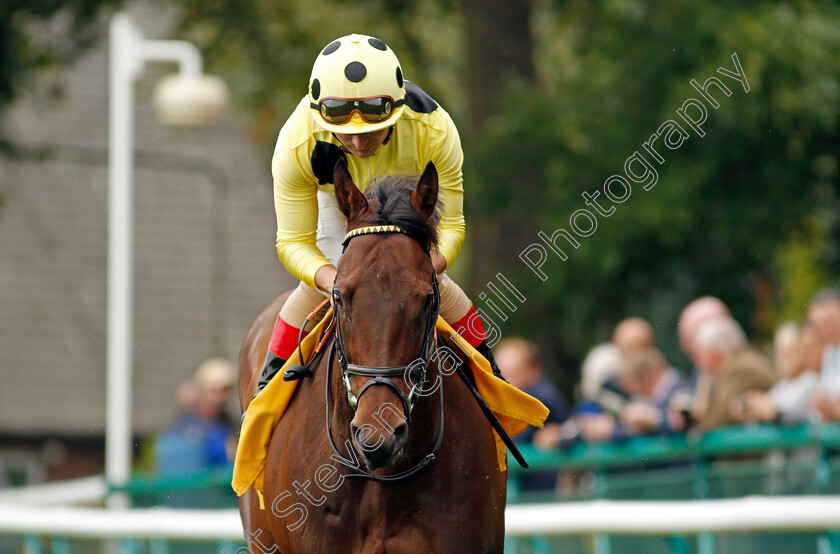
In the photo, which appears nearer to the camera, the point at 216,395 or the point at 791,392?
the point at 791,392

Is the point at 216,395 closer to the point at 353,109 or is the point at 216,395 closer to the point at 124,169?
the point at 124,169

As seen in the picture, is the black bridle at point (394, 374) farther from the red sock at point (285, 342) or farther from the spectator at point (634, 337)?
the spectator at point (634, 337)

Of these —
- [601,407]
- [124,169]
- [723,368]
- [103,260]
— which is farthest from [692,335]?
[103,260]

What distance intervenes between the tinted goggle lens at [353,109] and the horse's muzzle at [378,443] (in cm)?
142

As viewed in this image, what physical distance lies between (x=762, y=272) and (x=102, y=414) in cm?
1210

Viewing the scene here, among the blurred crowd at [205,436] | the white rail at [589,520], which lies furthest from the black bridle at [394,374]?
the blurred crowd at [205,436]

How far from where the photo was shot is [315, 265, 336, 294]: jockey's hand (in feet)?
16.9

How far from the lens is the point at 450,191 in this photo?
18.2ft

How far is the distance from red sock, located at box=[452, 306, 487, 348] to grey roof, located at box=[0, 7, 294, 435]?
1642 cm

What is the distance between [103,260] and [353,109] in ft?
58.0

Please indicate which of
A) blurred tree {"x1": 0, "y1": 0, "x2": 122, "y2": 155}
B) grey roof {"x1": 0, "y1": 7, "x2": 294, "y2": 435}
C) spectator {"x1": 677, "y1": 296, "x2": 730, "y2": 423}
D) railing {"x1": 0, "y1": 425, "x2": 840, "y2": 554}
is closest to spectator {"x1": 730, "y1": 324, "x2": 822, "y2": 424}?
railing {"x1": 0, "y1": 425, "x2": 840, "y2": 554}

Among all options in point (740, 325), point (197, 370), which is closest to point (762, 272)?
point (740, 325)

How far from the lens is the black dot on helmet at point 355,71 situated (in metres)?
5.20

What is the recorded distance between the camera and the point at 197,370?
22266 millimetres
